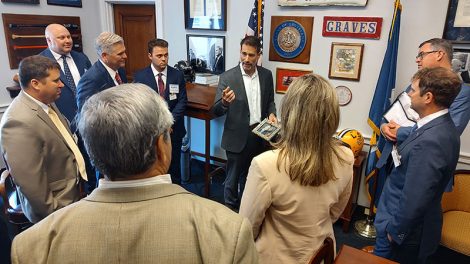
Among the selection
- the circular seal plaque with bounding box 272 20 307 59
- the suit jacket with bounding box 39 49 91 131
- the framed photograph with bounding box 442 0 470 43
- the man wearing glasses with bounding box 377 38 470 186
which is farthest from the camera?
the circular seal plaque with bounding box 272 20 307 59

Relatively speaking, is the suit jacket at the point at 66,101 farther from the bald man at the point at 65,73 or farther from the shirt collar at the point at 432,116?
the shirt collar at the point at 432,116

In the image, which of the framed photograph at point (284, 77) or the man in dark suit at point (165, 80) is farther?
the framed photograph at point (284, 77)

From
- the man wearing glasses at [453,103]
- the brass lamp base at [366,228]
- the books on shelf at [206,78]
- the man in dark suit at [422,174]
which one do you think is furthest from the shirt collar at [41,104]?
the brass lamp base at [366,228]

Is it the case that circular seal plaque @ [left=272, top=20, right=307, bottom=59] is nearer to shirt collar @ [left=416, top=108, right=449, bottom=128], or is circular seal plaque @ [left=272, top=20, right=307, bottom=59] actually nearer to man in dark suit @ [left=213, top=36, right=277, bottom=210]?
man in dark suit @ [left=213, top=36, right=277, bottom=210]

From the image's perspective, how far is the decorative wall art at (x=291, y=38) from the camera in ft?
10.1

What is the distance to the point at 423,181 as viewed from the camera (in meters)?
1.54

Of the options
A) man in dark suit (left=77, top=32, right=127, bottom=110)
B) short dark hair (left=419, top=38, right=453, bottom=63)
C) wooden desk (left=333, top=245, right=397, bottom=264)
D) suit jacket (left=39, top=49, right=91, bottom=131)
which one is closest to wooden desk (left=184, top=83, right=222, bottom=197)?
man in dark suit (left=77, top=32, right=127, bottom=110)

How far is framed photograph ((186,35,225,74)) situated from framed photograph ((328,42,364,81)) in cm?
129

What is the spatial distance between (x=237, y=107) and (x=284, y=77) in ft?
2.75

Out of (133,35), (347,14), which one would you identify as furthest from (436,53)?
(133,35)

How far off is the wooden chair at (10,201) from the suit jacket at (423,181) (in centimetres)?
217

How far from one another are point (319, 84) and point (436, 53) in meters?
1.46

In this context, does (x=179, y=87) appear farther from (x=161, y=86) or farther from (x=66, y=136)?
(x=66, y=136)

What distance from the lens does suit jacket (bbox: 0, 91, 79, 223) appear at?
159 centimetres
